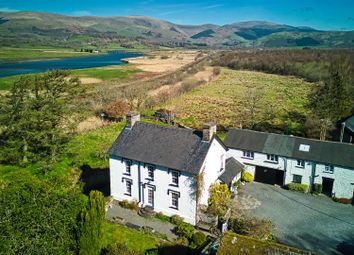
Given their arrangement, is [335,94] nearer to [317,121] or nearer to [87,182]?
[317,121]

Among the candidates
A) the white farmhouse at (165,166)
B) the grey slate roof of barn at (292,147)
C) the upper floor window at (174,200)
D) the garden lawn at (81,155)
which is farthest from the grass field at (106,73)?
the upper floor window at (174,200)

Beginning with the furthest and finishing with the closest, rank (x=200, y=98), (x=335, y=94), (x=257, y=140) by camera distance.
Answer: (x=200, y=98), (x=335, y=94), (x=257, y=140)

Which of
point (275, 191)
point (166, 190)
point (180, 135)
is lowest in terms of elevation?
point (275, 191)

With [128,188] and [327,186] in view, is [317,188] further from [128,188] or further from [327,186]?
[128,188]

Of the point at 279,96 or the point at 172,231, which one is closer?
the point at 172,231

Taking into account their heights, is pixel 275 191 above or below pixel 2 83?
below

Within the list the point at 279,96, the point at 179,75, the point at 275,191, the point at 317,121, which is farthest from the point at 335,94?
the point at 179,75

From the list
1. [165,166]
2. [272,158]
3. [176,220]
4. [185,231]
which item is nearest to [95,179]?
[165,166]
